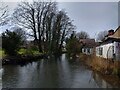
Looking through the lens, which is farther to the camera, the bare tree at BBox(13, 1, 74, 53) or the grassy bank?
the bare tree at BBox(13, 1, 74, 53)

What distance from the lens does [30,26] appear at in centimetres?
5828

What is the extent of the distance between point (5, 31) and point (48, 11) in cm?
2036

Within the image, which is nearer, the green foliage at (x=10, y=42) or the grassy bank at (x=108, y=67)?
the grassy bank at (x=108, y=67)

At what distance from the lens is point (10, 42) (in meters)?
37.9

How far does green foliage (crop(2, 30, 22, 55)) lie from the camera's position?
37.8 metres

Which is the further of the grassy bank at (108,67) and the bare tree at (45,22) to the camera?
the bare tree at (45,22)

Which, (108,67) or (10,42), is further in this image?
(10,42)

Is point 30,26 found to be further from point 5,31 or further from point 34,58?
point 5,31

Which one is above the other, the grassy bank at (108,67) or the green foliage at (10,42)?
the green foliage at (10,42)

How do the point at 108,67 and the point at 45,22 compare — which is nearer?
the point at 108,67

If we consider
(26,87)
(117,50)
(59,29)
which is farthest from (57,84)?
(59,29)

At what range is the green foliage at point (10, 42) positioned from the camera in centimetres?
3784

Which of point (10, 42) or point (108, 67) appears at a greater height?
point (10, 42)

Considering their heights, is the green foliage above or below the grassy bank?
above
